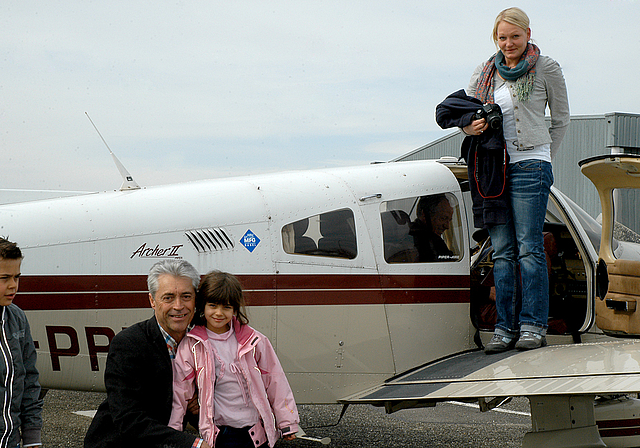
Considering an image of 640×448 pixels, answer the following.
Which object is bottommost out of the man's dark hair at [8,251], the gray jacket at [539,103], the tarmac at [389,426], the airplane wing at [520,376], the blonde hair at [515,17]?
the tarmac at [389,426]

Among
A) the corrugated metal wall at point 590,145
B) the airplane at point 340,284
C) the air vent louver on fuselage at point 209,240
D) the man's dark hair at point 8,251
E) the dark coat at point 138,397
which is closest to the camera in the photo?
the dark coat at point 138,397

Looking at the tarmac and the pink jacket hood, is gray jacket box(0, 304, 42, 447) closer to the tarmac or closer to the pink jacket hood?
the pink jacket hood

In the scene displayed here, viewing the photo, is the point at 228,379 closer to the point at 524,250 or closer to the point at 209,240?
the point at 209,240

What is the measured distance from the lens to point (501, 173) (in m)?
4.58

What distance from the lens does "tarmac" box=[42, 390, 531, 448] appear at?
20.0 feet

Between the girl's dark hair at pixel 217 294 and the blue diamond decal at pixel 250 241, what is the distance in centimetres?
160

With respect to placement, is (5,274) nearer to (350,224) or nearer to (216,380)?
(216,380)

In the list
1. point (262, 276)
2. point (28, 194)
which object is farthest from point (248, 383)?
point (28, 194)

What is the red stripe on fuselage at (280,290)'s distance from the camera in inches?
172

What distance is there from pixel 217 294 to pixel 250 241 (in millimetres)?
1721

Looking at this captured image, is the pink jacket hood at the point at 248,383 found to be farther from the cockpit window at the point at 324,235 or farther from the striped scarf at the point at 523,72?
the striped scarf at the point at 523,72

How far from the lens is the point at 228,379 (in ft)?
9.24

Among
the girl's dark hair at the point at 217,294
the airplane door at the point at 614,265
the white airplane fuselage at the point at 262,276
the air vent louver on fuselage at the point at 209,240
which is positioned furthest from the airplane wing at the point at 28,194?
the airplane door at the point at 614,265

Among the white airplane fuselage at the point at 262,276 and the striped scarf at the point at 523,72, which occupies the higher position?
the striped scarf at the point at 523,72
